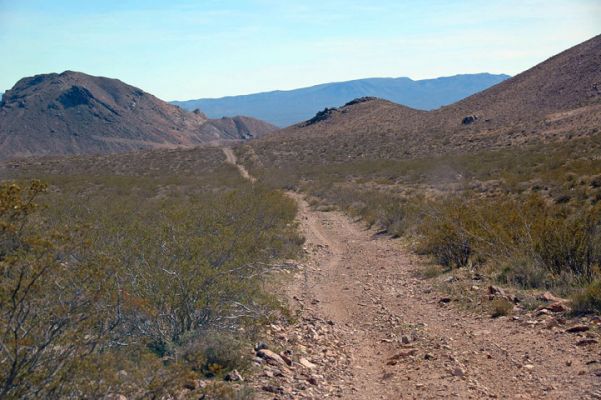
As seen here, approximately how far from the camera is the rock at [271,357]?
7.17m

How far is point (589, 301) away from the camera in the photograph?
26.8ft

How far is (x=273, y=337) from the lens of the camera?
830cm

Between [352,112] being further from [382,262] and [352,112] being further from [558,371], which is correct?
[558,371]

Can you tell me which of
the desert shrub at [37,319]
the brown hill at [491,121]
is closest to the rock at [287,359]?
the desert shrub at [37,319]

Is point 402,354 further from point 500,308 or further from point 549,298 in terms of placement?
point 549,298

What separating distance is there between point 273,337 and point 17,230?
4.48 metres

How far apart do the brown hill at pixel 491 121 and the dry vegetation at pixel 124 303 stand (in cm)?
3634

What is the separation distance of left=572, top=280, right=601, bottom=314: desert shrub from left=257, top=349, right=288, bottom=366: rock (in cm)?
412

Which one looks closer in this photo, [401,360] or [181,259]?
[401,360]

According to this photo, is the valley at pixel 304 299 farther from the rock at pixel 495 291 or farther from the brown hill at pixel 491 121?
the brown hill at pixel 491 121

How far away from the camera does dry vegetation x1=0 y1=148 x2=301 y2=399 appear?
14.8 feet

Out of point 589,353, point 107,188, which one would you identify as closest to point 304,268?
point 589,353

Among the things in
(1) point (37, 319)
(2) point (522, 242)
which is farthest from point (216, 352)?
(2) point (522, 242)

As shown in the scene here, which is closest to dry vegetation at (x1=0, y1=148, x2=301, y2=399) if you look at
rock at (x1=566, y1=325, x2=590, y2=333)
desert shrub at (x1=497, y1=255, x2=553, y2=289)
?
rock at (x1=566, y1=325, x2=590, y2=333)
